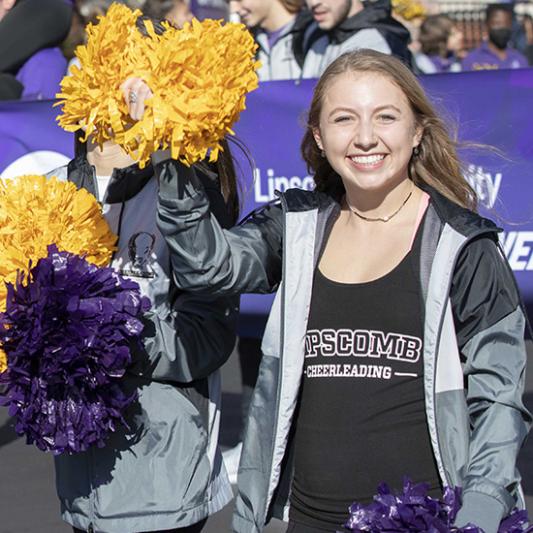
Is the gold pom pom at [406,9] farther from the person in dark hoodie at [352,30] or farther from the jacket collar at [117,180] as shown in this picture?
the jacket collar at [117,180]

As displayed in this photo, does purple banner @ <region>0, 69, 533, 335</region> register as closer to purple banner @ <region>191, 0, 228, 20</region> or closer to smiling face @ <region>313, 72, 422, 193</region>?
smiling face @ <region>313, 72, 422, 193</region>

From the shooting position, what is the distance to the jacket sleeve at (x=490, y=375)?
2.65 m

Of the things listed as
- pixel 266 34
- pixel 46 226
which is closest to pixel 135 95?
pixel 46 226

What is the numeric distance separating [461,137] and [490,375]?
312cm

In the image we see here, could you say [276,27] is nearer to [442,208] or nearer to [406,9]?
[442,208]

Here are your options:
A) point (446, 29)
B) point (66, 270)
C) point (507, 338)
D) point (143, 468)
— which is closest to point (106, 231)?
point (66, 270)

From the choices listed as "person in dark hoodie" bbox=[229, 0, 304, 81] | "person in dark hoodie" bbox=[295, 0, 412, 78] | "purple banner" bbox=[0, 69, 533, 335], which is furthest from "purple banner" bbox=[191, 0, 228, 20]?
"purple banner" bbox=[0, 69, 533, 335]

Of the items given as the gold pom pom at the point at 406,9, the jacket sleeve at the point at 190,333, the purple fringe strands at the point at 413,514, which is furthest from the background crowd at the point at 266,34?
the gold pom pom at the point at 406,9

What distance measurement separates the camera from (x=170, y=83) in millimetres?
2750

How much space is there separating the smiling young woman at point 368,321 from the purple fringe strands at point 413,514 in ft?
0.27

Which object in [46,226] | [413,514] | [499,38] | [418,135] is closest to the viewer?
[413,514]

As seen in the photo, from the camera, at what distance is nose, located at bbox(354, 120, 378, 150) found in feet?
9.49

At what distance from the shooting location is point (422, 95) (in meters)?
3.03

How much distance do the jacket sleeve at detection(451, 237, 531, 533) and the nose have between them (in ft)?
0.99
